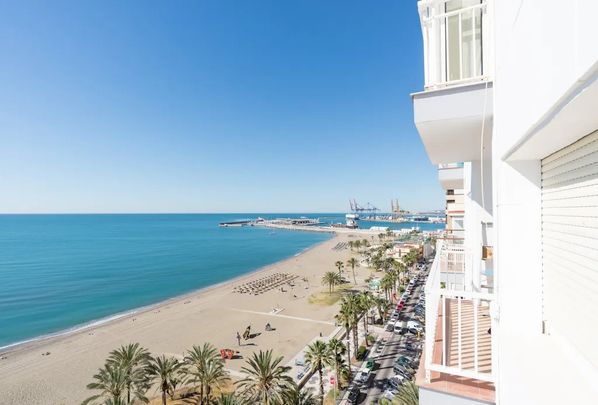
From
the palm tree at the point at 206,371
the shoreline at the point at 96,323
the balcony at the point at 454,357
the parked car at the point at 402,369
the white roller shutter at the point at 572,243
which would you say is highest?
the white roller shutter at the point at 572,243

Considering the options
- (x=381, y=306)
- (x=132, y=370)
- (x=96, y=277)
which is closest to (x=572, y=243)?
(x=132, y=370)

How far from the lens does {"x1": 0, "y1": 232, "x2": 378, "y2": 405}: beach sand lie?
2116cm

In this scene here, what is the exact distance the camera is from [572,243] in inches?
97.7

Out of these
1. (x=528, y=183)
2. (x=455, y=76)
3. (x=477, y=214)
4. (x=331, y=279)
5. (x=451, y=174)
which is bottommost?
(x=331, y=279)

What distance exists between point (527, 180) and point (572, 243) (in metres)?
0.97

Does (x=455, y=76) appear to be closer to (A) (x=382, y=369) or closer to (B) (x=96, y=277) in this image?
(A) (x=382, y=369)

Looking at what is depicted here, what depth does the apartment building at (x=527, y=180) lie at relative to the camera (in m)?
1.98

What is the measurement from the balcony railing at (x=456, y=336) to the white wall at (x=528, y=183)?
0.37 m

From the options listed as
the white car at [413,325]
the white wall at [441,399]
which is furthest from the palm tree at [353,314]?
the white wall at [441,399]

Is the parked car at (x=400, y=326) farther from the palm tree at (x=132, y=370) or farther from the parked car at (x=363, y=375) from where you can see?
the palm tree at (x=132, y=370)

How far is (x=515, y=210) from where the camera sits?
10.7ft

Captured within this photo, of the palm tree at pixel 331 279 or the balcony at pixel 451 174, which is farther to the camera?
the palm tree at pixel 331 279

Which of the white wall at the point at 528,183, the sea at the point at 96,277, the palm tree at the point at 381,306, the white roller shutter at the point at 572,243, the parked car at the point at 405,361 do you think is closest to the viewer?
the white wall at the point at 528,183

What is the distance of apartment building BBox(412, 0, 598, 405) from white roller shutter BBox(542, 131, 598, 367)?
0.01 metres
